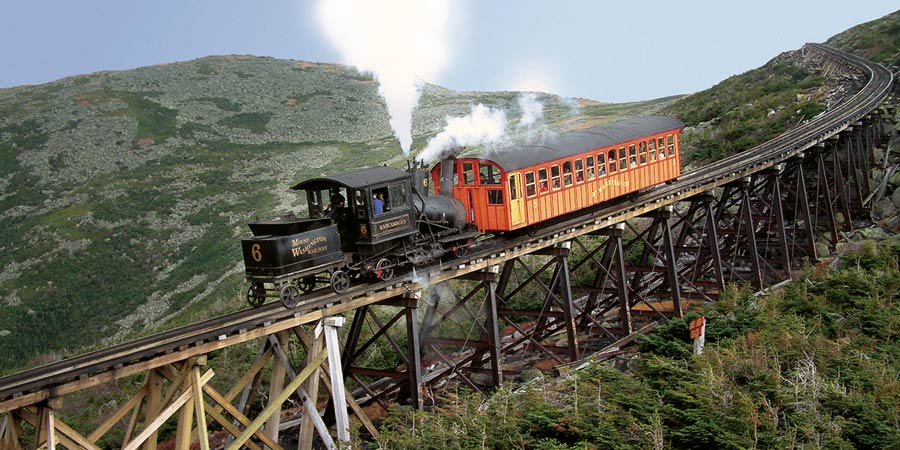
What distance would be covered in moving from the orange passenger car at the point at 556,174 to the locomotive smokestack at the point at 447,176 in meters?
0.23

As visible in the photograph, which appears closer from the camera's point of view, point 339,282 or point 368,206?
point 339,282

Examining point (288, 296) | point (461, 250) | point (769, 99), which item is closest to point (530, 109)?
point (769, 99)

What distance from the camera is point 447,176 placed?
64.5ft

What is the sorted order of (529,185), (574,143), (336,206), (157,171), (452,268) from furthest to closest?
1. (157,171)
2. (574,143)
3. (529,185)
4. (452,268)
5. (336,206)

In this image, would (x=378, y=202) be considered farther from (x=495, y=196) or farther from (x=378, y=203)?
(x=495, y=196)

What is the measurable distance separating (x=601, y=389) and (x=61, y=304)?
3908 centimetres

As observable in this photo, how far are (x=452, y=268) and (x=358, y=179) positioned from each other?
3129 mm

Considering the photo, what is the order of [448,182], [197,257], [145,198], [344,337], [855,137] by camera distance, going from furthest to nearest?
1. [145,198]
2. [197,257]
3. [855,137]
4. [344,337]
5. [448,182]

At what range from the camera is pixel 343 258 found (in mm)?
15766

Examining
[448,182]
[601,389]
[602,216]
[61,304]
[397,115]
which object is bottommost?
[61,304]

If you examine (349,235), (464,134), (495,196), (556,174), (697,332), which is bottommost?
(697,332)

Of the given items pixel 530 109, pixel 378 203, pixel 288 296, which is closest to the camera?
pixel 288 296

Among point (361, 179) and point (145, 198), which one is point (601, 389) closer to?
point (361, 179)

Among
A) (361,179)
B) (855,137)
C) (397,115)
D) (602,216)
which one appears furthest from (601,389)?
(855,137)
